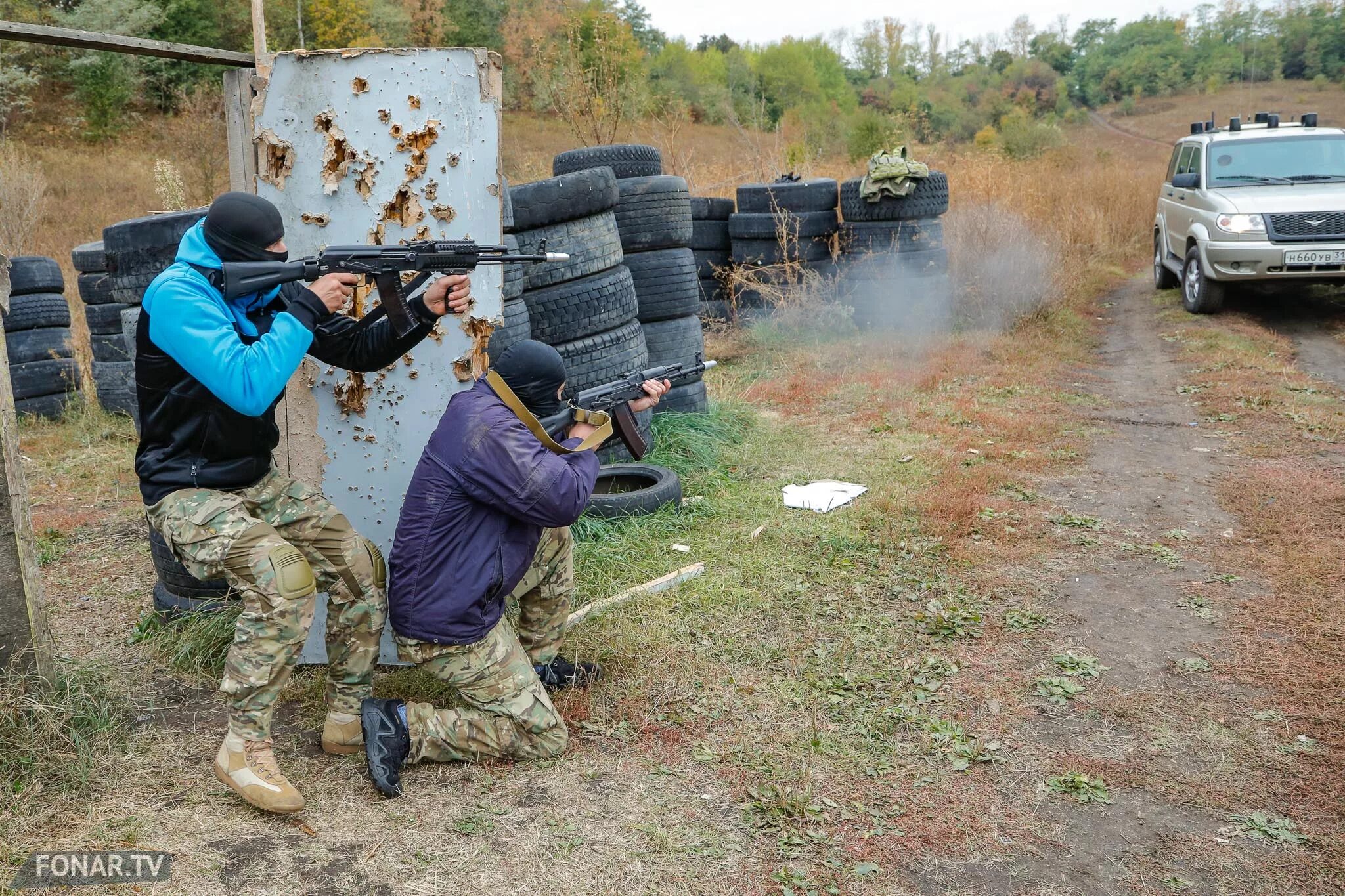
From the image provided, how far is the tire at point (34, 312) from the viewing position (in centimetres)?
823

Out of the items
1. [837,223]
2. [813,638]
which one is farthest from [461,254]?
[837,223]

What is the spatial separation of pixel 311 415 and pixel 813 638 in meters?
2.25

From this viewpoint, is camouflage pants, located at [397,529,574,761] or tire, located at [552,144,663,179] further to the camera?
tire, located at [552,144,663,179]

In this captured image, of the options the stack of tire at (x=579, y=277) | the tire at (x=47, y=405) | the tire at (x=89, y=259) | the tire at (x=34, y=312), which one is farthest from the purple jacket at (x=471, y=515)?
the tire at (x=34, y=312)

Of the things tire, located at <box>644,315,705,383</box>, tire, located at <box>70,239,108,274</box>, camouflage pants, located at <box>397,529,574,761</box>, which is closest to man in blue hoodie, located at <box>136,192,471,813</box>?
camouflage pants, located at <box>397,529,574,761</box>

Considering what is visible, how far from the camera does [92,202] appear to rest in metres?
18.4

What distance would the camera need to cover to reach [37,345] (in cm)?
823

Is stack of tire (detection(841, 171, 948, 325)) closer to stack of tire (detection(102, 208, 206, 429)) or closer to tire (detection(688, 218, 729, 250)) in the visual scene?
tire (detection(688, 218, 729, 250))

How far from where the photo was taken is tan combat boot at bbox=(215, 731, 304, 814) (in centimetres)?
299

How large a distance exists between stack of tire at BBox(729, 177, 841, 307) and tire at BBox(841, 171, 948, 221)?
293mm

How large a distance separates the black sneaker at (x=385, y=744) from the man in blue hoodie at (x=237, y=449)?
0.25m

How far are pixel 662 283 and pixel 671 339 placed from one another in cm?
42

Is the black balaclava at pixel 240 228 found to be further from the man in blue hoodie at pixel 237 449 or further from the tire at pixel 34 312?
the tire at pixel 34 312

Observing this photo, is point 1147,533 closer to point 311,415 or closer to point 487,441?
point 487,441
